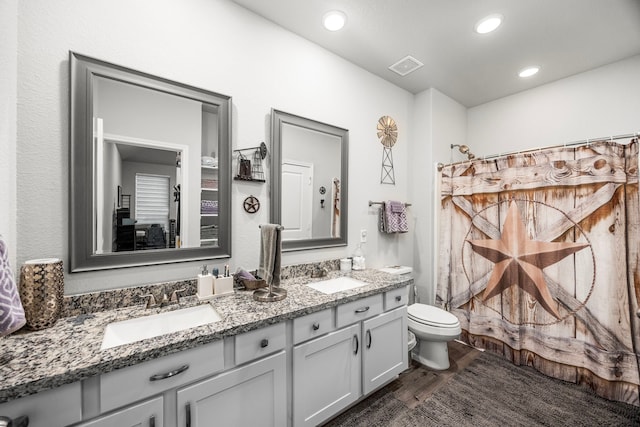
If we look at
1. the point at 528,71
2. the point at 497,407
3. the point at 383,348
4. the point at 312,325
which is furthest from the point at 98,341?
the point at 528,71

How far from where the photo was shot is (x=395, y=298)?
1.94 meters

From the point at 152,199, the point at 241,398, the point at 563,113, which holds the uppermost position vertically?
the point at 563,113

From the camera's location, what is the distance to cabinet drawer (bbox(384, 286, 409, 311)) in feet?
6.17

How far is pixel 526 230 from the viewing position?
2.29m

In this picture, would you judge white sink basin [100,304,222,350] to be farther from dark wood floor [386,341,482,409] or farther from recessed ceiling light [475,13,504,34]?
recessed ceiling light [475,13,504,34]

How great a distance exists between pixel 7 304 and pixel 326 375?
4.55ft

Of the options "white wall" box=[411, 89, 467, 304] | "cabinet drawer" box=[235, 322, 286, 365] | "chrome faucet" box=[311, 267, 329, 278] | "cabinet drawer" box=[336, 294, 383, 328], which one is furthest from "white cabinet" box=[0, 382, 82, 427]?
"white wall" box=[411, 89, 467, 304]

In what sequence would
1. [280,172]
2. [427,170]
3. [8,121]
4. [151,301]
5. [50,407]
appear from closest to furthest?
1. [50,407]
2. [8,121]
3. [151,301]
4. [280,172]
5. [427,170]

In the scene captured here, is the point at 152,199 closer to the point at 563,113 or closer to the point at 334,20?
the point at 334,20

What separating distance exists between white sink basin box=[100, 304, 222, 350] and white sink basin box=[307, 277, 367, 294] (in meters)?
0.70

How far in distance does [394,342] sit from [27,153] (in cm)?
233

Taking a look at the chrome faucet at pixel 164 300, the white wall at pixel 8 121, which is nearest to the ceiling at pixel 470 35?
the white wall at pixel 8 121

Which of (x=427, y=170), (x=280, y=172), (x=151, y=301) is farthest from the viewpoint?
(x=427, y=170)

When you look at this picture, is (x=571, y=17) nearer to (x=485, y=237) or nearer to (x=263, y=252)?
(x=485, y=237)
